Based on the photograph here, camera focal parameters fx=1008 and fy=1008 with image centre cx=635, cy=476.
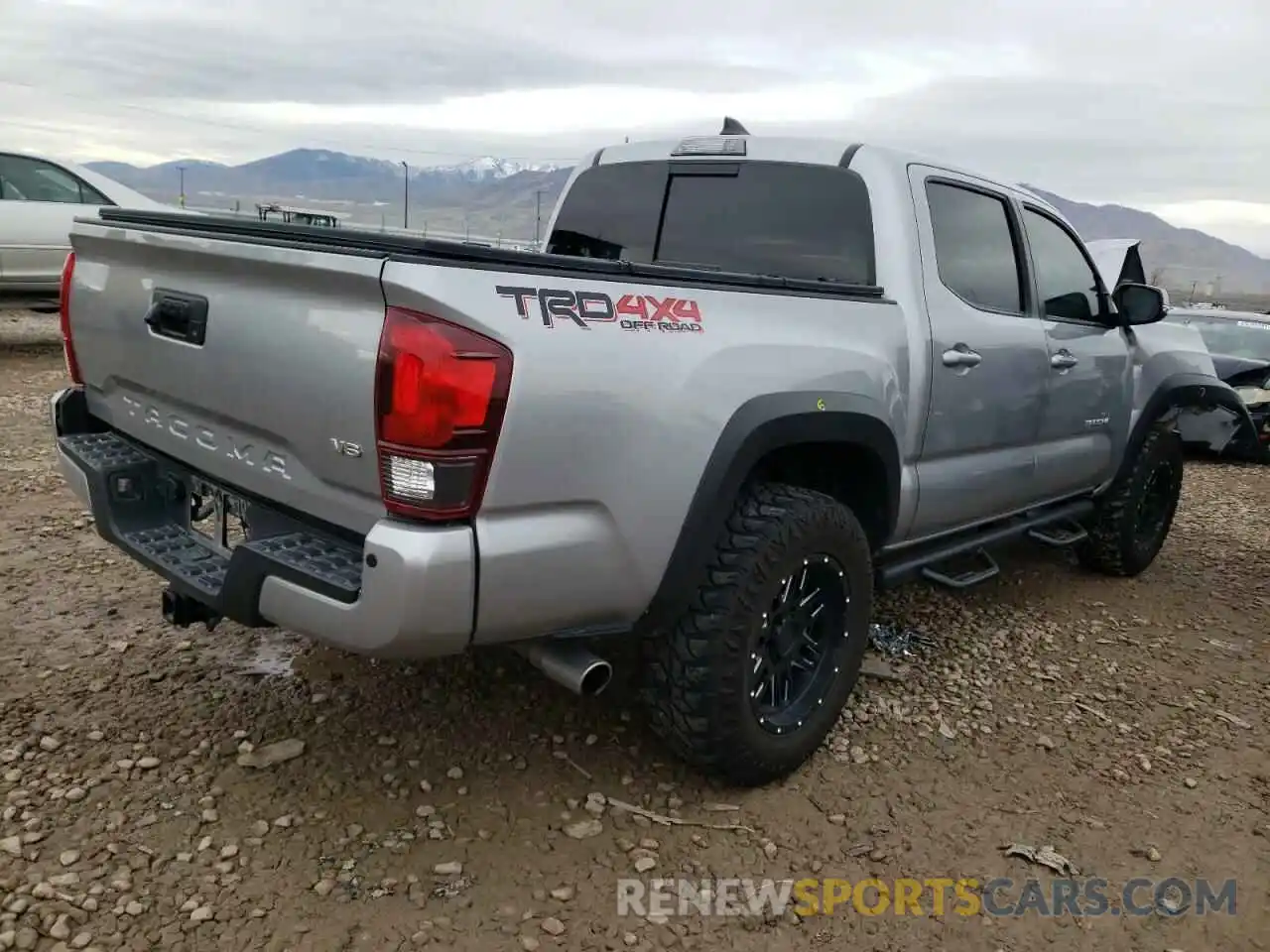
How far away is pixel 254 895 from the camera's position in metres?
2.37

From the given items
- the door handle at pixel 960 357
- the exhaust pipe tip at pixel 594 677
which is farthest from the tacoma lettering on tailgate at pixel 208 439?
the door handle at pixel 960 357

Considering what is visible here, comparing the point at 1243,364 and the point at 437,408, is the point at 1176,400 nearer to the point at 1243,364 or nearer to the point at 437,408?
the point at 437,408

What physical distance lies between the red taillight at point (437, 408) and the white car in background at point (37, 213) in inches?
302

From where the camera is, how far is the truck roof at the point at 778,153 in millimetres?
3529

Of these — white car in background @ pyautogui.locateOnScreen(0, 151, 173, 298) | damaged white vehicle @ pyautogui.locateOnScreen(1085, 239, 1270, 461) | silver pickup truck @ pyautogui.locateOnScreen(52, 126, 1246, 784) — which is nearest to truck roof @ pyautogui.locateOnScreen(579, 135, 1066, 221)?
silver pickup truck @ pyautogui.locateOnScreen(52, 126, 1246, 784)

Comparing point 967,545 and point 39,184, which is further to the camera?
point 39,184

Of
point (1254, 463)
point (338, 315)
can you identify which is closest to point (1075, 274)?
point (338, 315)

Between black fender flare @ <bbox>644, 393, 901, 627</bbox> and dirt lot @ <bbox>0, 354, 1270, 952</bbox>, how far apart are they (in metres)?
0.71

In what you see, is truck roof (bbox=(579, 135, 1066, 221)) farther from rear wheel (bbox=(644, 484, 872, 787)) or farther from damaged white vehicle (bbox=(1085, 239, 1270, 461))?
damaged white vehicle (bbox=(1085, 239, 1270, 461))

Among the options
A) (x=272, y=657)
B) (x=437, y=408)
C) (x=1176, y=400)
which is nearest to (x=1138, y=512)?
(x=1176, y=400)

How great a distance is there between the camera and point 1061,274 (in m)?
4.45

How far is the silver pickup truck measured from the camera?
2164mm

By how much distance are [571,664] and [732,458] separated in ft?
2.19

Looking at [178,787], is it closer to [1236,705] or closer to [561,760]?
[561,760]
